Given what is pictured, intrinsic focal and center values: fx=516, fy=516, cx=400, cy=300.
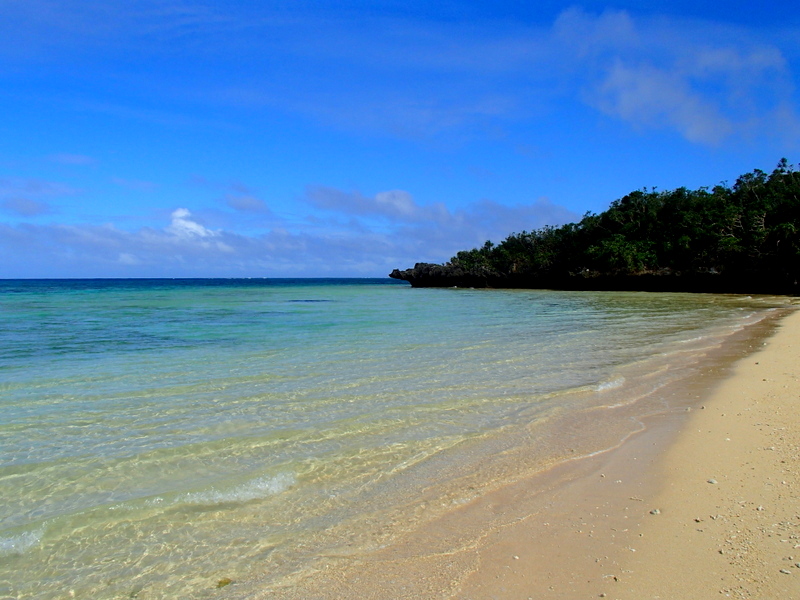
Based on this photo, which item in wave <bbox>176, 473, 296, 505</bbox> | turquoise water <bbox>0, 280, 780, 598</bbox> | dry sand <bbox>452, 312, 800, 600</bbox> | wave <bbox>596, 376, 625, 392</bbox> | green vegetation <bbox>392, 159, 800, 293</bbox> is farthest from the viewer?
green vegetation <bbox>392, 159, 800, 293</bbox>

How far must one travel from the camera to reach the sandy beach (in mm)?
3057

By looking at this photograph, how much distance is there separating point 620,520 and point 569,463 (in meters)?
1.24

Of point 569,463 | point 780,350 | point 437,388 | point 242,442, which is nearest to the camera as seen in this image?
point 569,463

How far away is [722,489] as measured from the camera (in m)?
4.39

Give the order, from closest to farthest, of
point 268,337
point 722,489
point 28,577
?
1. point 28,577
2. point 722,489
3. point 268,337

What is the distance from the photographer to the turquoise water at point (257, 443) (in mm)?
3543

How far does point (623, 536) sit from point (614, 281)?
56.0 metres

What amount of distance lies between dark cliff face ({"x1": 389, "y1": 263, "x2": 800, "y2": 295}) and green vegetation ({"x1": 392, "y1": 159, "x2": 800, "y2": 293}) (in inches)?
4.0

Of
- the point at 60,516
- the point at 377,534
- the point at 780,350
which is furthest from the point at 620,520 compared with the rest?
the point at 780,350

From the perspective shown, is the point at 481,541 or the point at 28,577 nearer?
the point at 28,577

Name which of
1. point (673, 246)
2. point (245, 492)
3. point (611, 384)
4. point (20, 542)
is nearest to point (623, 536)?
point (245, 492)

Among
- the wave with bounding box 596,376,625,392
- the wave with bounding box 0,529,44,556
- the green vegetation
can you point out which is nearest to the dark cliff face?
the green vegetation

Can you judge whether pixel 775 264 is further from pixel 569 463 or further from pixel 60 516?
pixel 60 516

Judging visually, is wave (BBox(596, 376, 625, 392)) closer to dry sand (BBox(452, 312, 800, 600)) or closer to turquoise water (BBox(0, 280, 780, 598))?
turquoise water (BBox(0, 280, 780, 598))
